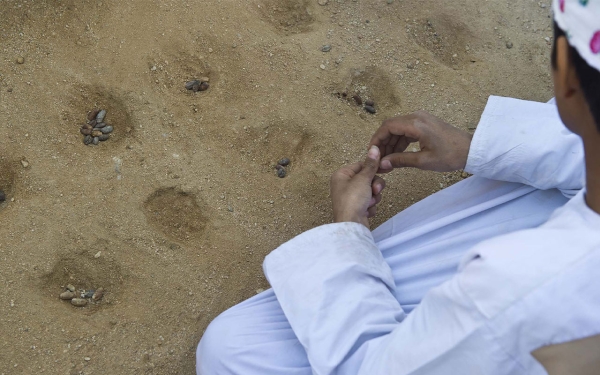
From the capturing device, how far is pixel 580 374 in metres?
0.83

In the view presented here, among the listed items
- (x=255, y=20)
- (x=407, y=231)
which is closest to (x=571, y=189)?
(x=407, y=231)

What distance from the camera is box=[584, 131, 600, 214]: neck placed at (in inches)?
33.2

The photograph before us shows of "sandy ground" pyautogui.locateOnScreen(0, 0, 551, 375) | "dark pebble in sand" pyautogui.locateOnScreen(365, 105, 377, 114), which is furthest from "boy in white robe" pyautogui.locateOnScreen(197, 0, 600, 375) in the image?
"dark pebble in sand" pyautogui.locateOnScreen(365, 105, 377, 114)

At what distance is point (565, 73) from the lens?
829 mm

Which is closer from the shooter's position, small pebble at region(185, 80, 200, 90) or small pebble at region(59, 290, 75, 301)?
small pebble at region(59, 290, 75, 301)

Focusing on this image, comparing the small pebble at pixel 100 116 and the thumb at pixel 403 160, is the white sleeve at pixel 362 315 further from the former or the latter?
the small pebble at pixel 100 116

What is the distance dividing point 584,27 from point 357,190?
2.80ft

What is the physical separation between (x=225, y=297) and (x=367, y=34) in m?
1.34

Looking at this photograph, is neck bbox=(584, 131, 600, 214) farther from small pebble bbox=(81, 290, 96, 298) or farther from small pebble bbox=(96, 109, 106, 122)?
small pebble bbox=(96, 109, 106, 122)

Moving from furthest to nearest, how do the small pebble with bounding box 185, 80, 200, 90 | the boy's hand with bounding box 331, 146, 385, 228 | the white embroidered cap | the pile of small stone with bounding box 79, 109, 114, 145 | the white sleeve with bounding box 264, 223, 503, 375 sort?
the small pebble with bounding box 185, 80, 200, 90 < the pile of small stone with bounding box 79, 109, 114, 145 < the boy's hand with bounding box 331, 146, 385, 228 < the white sleeve with bounding box 264, 223, 503, 375 < the white embroidered cap

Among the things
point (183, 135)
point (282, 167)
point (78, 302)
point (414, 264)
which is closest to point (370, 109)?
point (282, 167)

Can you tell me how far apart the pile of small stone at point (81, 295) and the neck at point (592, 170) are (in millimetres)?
1468

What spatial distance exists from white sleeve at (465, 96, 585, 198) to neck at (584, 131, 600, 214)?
55 cm

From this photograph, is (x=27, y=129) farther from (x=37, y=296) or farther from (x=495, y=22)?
(x=495, y=22)
